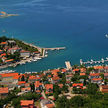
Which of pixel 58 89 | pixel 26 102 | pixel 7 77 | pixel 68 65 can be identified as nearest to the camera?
pixel 26 102

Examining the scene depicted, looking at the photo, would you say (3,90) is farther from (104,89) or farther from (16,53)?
(16,53)

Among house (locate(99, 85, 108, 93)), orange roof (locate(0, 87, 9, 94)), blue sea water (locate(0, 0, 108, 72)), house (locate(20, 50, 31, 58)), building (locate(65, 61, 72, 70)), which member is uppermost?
blue sea water (locate(0, 0, 108, 72))

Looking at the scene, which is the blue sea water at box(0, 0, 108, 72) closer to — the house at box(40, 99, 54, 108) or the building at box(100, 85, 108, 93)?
the building at box(100, 85, 108, 93)

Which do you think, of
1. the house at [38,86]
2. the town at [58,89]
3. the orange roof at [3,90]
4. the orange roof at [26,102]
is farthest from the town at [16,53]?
the orange roof at [26,102]

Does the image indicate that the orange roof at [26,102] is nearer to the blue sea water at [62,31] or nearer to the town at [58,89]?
the town at [58,89]

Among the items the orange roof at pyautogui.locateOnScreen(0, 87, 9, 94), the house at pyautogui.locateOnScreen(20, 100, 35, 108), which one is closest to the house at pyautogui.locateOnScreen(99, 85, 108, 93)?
the house at pyautogui.locateOnScreen(20, 100, 35, 108)

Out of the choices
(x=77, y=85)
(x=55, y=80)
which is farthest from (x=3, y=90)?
(x=77, y=85)

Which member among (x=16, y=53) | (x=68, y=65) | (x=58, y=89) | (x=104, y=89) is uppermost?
(x=16, y=53)
